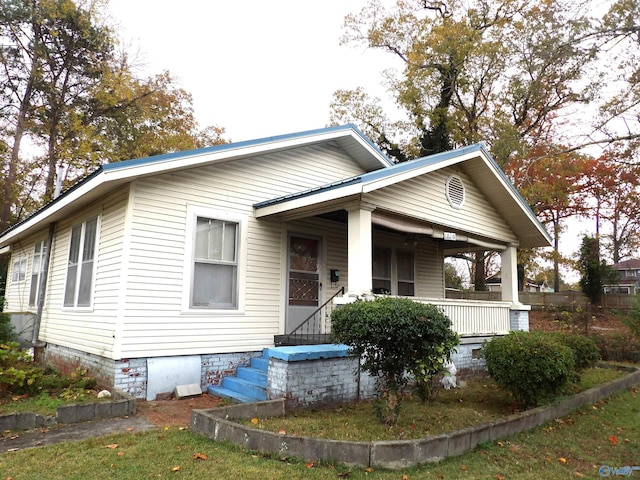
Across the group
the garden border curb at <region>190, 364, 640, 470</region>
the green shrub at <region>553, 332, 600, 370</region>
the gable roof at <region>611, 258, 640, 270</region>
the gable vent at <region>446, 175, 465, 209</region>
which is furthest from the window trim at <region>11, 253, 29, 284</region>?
the gable roof at <region>611, 258, 640, 270</region>

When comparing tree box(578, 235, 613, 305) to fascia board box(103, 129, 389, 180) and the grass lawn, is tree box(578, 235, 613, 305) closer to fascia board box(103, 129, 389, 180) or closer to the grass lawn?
fascia board box(103, 129, 389, 180)

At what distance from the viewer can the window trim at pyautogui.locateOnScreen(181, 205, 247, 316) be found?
24.7 feet

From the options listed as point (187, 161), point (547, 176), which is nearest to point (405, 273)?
point (187, 161)

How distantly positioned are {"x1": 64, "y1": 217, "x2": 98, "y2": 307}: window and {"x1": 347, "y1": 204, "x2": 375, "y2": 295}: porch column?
4.66 m

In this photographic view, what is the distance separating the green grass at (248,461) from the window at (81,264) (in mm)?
4176

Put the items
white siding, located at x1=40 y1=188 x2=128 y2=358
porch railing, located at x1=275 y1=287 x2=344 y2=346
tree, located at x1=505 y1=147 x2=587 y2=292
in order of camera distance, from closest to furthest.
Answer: white siding, located at x1=40 y1=188 x2=128 y2=358 → porch railing, located at x1=275 y1=287 x2=344 y2=346 → tree, located at x1=505 y1=147 x2=587 y2=292

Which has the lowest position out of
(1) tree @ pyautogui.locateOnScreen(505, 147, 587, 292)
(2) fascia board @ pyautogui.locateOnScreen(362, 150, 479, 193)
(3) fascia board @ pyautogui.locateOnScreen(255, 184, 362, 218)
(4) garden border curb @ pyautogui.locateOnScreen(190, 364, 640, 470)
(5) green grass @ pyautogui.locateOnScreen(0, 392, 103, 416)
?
(5) green grass @ pyautogui.locateOnScreen(0, 392, 103, 416)

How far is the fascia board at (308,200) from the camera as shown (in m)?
7.01

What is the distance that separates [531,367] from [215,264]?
522 centimetres

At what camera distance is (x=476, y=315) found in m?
9.42

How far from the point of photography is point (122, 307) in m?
6.88

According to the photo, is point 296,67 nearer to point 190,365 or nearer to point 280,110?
point 280,110

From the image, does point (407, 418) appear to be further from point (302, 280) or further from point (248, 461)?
point (302, 280)

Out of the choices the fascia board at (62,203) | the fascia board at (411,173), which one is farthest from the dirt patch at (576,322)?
the fascia board at (62,203)
